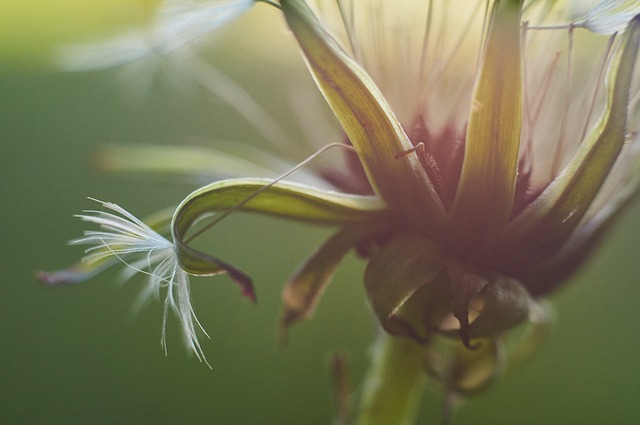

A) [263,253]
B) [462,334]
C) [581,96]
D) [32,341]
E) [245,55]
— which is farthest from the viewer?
[245,55]

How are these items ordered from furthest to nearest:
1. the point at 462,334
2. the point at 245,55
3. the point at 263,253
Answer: the point at 245,55 < the point at 263,253 < the point at 462,334

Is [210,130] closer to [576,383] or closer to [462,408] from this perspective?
[462,408]

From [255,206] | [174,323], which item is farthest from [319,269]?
[174,323]

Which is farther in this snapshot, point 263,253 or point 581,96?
point 263,253

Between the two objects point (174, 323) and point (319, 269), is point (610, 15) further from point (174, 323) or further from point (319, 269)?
point (174, 323)

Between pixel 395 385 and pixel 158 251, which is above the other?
pixel 158 251

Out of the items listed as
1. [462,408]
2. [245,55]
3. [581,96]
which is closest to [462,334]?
[581,96]
